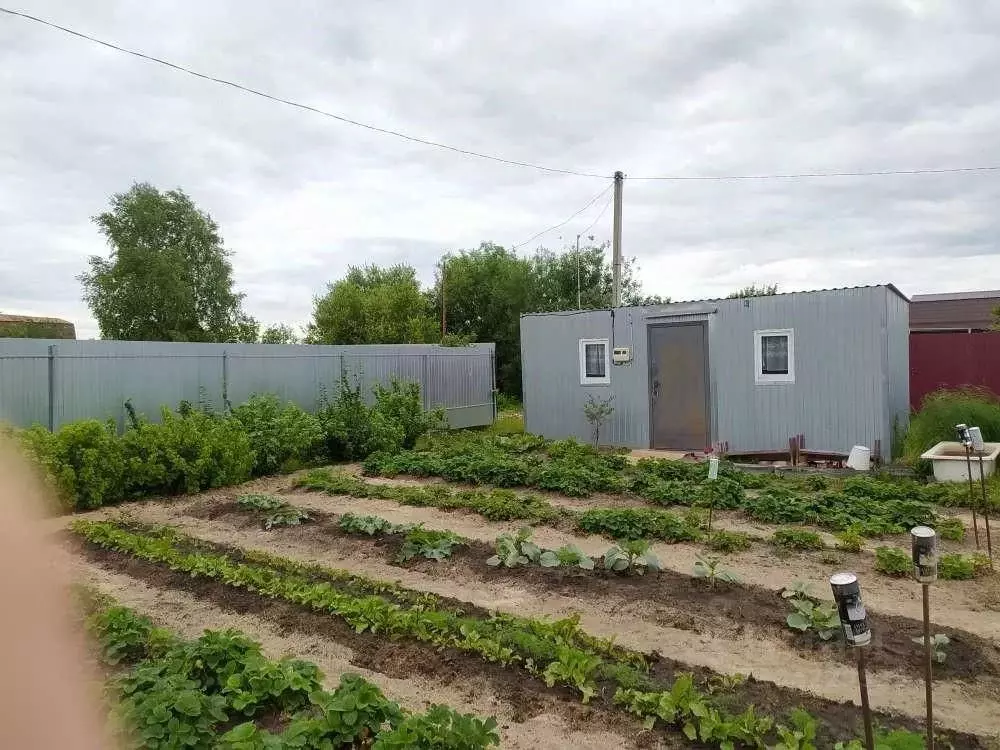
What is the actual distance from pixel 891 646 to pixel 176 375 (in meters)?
10.4

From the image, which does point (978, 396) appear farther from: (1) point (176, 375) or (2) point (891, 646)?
(1) point (176, 375)

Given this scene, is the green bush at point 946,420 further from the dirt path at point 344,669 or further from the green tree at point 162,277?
the green tree at point 162,277

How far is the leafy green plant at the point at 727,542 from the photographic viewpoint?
657cm

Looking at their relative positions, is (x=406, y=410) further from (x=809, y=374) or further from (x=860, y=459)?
(x=860, y=459)

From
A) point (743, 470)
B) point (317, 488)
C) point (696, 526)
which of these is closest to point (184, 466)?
point (317, 488)

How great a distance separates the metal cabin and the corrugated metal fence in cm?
274

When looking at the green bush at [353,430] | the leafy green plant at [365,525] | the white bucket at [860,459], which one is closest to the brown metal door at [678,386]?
the white bucket at [860,459]

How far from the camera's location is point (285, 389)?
1307 cm

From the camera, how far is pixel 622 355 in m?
13.5

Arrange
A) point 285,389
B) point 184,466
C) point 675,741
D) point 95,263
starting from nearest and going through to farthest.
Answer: point 675,741 → point 184,466 → point 285,389 → point 95,263

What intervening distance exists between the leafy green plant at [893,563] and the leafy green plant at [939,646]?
148cm

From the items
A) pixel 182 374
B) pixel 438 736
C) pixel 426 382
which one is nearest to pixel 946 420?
pixel 426 382

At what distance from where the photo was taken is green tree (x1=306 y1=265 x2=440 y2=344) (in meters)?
29.5

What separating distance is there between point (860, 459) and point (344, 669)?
9.06m
